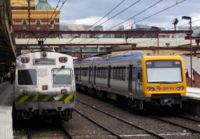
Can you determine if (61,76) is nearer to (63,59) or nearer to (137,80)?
(63,59)

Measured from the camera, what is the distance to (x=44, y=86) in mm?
14875

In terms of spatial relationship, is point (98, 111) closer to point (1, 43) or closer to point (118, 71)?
point (118, 71)

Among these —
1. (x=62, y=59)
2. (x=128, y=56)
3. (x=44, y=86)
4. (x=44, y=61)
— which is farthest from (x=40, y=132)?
(x=128, y=56)

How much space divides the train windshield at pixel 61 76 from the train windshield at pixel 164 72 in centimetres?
471

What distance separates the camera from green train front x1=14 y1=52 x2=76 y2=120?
14.6 meters

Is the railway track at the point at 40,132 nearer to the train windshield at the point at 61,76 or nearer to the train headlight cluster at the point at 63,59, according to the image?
the train windshield at the point at 61,76

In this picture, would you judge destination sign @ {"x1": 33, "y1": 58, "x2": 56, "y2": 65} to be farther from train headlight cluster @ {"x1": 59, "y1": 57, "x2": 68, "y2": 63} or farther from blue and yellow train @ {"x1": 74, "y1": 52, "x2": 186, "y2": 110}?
blue and yellow train @ {"x1": 74, "y1": 52, "x2": 186, "y2": 110}

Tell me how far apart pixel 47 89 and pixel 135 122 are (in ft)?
13.7

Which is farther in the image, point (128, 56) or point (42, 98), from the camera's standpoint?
point (128, 56)

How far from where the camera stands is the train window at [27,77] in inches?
587

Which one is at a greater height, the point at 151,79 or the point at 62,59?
the point at 62,59

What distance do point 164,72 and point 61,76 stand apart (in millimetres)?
5591

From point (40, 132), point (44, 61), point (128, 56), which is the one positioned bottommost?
point (40, 132)

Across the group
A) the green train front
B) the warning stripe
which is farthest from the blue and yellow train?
the warning stripe
